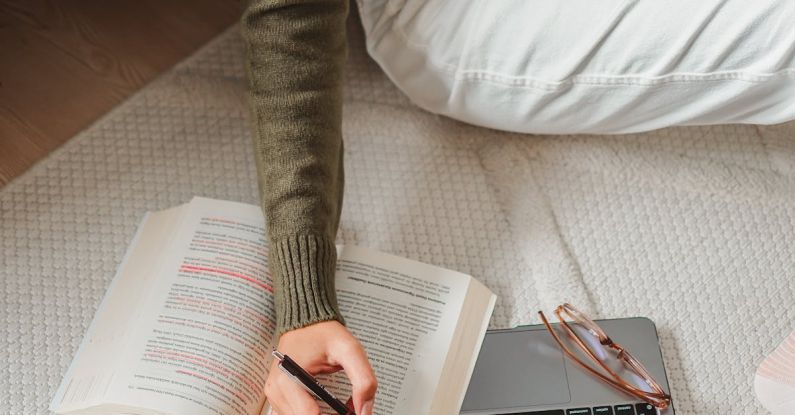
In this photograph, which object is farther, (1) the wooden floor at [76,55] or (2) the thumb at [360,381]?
(1) the wooden floor at [76,55]

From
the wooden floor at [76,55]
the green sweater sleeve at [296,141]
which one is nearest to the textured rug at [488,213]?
the wooden floor at [76,55]

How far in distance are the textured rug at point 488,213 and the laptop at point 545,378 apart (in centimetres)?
3

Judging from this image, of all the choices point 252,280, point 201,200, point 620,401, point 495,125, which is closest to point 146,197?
point 201,200

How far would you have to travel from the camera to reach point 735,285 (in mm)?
844

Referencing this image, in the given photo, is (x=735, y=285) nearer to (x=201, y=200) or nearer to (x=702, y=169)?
(x=702, y=169)

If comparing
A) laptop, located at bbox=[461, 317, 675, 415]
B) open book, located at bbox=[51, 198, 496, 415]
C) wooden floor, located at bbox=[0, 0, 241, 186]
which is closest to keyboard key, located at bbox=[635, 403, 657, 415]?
laptop, located at bbox=[461, 317, 675, 415]

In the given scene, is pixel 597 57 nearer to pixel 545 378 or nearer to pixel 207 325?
pixel 545 378

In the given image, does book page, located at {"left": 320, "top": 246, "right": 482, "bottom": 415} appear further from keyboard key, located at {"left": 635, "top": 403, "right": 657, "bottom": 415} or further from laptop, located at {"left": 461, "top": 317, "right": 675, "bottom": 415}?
keyboard key, located at {"left": 635, "top": 403, "right": 657, "bottom": 415}

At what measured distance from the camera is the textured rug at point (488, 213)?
82 cm

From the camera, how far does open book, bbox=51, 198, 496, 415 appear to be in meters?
0.71

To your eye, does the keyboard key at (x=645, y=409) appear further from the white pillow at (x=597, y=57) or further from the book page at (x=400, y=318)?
the white pillow at (x=597, y=57)

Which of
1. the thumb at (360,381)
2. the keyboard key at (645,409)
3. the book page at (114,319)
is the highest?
the thumb at (360,381)

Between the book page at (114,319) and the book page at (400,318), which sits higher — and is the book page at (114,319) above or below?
below

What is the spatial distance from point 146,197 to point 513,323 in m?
0.41
